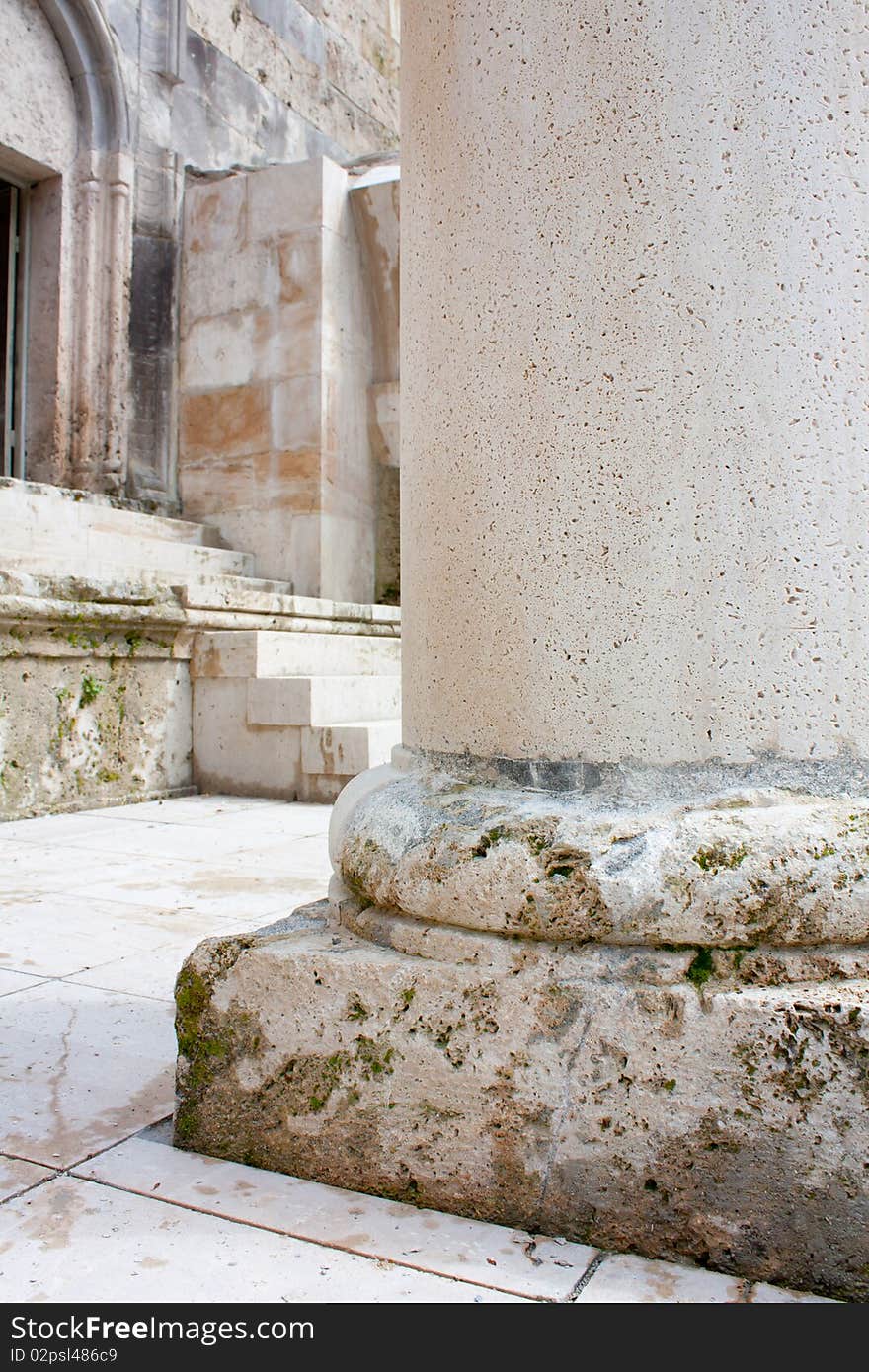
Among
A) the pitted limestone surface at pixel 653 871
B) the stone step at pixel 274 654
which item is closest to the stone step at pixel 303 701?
the stone step at pixel 274 654

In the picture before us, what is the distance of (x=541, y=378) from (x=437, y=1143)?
99cm

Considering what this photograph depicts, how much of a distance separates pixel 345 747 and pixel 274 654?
67 centimetres

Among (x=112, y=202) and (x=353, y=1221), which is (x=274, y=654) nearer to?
(x=112, y=202)

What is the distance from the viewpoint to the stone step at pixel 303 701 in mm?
5039

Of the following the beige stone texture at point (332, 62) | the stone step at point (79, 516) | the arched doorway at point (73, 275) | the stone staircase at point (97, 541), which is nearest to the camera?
the stone staircase at point (97, 541)

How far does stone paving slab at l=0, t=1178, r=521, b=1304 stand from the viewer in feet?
3.74

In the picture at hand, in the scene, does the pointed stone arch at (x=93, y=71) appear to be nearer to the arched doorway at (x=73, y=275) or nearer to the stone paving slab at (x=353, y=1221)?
the arched doorway at (x=73, y=275)

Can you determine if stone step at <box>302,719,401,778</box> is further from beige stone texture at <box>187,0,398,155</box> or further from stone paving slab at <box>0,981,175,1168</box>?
beige stone texture at <box>187,0,398,155</box>

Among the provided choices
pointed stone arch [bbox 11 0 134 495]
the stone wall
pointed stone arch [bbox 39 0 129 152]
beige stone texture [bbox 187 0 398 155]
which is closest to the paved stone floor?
pointed stone arch [bbox 11 0 134 495]

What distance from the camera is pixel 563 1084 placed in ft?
4.25

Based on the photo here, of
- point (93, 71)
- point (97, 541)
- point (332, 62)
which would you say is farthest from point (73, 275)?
point (332, 62)

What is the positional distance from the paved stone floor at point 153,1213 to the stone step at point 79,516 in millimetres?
3593

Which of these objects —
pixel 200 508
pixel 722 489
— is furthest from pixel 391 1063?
pixel 200 508
